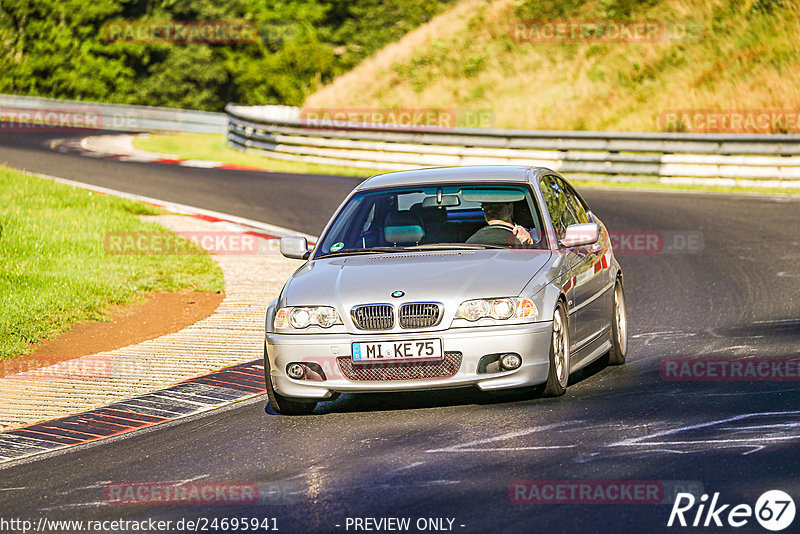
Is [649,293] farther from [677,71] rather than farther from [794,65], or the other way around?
[677,71]

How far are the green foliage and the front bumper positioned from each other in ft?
220

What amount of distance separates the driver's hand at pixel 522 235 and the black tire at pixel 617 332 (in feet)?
3.69

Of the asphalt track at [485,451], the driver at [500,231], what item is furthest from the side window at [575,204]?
the asphalt track at [485,451]

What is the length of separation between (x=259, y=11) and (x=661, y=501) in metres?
87.1

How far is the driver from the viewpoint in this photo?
351 inches

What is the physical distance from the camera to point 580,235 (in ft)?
28.6

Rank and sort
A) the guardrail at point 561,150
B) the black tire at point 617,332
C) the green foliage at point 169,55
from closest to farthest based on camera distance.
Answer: the black tire at point 617,332 → the guardrail at point 561,150 → the green foliage at point 169,55

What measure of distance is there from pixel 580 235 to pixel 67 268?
24.6 ft

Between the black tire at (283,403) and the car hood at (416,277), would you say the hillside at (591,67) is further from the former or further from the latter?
the black tire at (283,403)

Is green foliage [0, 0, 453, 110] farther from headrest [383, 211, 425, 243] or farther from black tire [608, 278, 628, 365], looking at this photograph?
headrest [383, 211, 425, 243]

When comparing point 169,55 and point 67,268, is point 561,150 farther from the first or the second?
point 169,55

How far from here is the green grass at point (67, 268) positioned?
1212 cm

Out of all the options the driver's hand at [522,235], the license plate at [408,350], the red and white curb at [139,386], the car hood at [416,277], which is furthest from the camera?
the driver's hand at [522,235]

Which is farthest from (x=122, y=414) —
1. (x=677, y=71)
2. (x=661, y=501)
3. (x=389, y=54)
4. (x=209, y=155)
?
(x=389, y=54)
